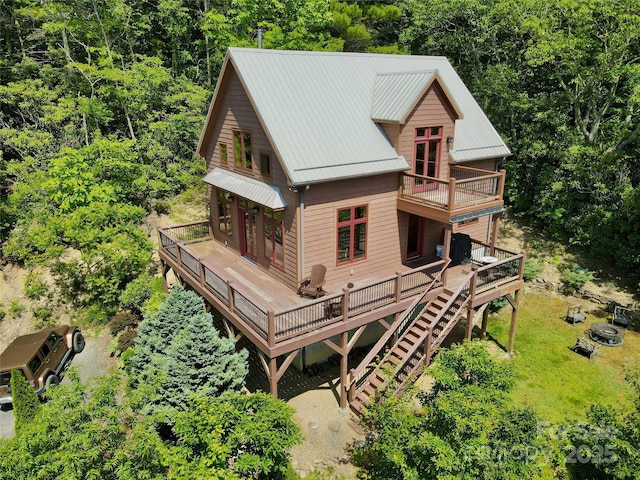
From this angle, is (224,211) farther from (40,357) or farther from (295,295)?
(40,357)

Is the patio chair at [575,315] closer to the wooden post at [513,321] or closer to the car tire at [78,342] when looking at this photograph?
the wooden post at [513,321]

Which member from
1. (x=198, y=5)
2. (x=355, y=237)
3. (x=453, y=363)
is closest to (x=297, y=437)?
(x=453, y=363)

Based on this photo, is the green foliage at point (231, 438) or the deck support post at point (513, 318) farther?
the deck support post at point (513, 318)

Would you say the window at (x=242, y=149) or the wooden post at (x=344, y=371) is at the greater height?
the window at (x=242, y=149)

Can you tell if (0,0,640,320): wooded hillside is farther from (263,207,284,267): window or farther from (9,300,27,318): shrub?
(263,207,284,267): window

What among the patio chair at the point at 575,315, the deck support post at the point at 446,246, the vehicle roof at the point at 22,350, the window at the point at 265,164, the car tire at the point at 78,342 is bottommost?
the car tire at the point at 78,342

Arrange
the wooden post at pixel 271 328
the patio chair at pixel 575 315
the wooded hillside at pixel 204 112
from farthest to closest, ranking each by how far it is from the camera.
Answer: the wooded hillside at pixel 204 112, the patio chair at pixel 575 315, the wooden post at pixel 271 328

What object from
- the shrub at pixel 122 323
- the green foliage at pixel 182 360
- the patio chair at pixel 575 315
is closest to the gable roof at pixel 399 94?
the green foliage at pixel 182 360

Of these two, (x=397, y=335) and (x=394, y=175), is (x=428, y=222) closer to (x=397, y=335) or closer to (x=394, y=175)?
(x=394, y=175)
